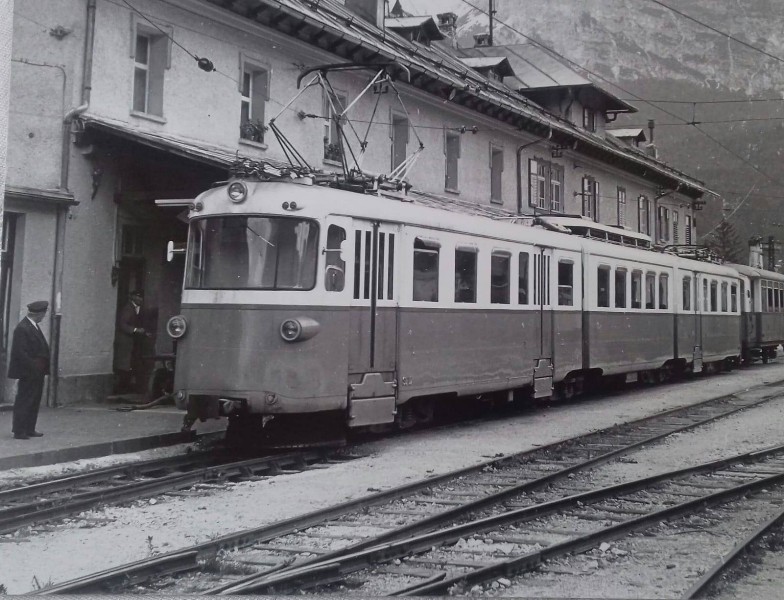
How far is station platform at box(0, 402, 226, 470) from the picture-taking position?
956 cm

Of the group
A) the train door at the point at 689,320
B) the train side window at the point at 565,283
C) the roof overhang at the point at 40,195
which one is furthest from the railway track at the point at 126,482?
the train door at the point at 689,320

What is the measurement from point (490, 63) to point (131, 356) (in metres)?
19.3

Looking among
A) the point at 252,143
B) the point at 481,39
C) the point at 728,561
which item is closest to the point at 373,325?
the point at 728,561

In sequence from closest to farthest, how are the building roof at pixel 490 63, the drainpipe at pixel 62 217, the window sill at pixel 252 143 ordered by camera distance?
1. the drainpipe at pixel 62 217
2. the window sill at pixel 252 143
3. the building roof at pixel 490 63

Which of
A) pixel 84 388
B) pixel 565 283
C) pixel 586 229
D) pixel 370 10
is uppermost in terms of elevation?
pixel 370 10

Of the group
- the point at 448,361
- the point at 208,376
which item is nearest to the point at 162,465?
the point at 208,376

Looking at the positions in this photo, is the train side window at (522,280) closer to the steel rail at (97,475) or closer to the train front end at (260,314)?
the train front end at (260,314)

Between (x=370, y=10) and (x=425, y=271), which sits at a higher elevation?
Answer: (x=370, y=10)

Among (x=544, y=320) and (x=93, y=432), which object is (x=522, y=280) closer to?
(x=544, y=320)

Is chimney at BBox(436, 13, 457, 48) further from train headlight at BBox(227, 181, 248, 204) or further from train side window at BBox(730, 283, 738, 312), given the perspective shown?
train headlight at BBox(227, 181, 248, 204)

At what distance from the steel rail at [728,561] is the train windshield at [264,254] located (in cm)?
508

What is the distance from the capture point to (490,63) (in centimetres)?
3033

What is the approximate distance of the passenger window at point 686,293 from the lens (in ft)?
68.9

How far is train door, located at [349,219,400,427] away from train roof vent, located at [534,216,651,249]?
5661 mm
